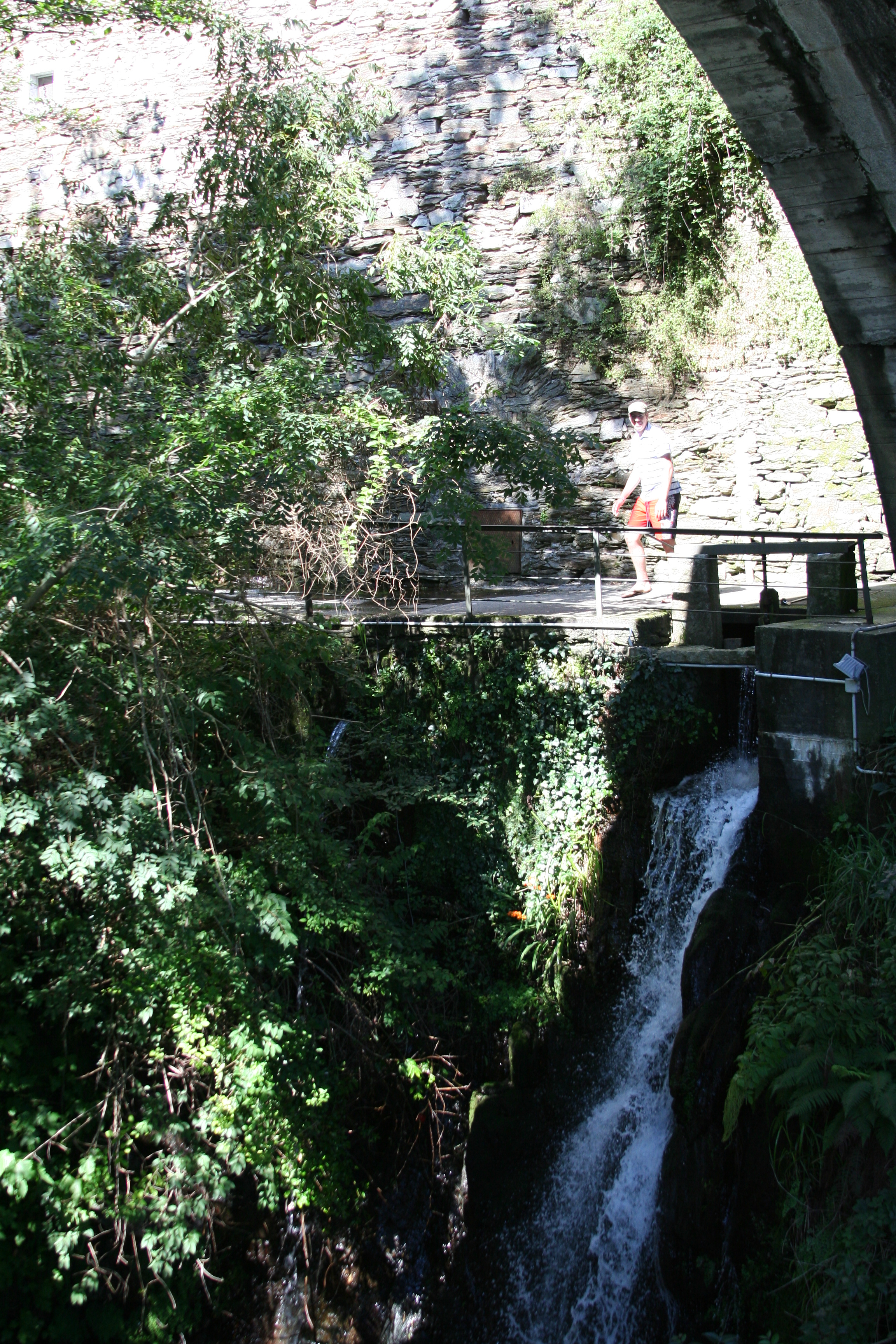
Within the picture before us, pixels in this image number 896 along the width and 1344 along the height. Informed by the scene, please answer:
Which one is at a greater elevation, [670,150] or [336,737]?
[670,150]

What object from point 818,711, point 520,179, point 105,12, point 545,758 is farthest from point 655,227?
point 818,711

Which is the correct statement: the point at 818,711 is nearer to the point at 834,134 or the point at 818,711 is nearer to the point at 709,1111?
the point at 709,1111

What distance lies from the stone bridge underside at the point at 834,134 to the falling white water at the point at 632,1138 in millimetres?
3447

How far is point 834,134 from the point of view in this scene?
2.75 metres

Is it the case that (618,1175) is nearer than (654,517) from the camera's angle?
Yes

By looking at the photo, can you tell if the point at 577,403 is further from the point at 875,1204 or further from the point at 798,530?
the point at 875,1204

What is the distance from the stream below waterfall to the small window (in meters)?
11.3

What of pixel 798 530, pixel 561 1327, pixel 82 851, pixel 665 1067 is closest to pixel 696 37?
pixel 82 851

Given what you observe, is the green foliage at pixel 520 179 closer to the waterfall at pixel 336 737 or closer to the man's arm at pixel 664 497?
the man's arm at pixel 664 497

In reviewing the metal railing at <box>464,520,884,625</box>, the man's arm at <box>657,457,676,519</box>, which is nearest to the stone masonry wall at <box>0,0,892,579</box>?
the man's arm at <box>657,457,676,519</box>

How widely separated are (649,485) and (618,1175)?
482cm

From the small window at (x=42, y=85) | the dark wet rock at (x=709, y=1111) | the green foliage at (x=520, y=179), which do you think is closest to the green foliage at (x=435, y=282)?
the green foliage at (x=520, y=179)

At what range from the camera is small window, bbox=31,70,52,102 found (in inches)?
466

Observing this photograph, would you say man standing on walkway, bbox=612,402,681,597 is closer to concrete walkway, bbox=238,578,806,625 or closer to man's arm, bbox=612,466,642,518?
man's arm, bbox=612,466,642,518
